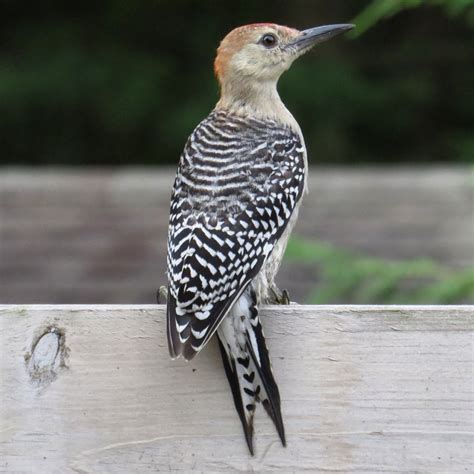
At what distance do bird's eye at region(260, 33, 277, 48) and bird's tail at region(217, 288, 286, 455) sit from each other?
4.99 feet

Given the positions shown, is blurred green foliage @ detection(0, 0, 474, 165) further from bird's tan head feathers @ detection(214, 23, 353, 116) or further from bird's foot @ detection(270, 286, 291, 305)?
bird's foot @ detection(270, 286, 291, 305)

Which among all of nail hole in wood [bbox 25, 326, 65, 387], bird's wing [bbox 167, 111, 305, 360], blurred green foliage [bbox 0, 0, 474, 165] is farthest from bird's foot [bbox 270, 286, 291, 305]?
blurred green foliage [bbox 0, 0, 474, 165]

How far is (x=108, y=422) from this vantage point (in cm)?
232

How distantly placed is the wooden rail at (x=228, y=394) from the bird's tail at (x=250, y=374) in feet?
0.07

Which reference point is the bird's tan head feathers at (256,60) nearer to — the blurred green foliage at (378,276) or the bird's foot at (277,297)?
the blurred green foliage at (378,276)

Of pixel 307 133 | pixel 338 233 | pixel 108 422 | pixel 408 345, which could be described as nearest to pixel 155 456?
pixel 108 422

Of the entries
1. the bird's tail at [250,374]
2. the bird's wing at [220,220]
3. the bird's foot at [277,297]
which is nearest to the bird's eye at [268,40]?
the bird's wing at [220,220]

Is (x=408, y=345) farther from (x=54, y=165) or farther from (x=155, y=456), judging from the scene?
(x=54, y=165)

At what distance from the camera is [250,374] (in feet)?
7.57

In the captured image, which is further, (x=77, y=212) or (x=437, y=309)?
(x=77, y=212)

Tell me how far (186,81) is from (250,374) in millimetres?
7487

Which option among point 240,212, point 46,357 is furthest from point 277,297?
point 46,357

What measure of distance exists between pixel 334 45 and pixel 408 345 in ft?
26.3

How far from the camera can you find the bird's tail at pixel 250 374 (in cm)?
229
